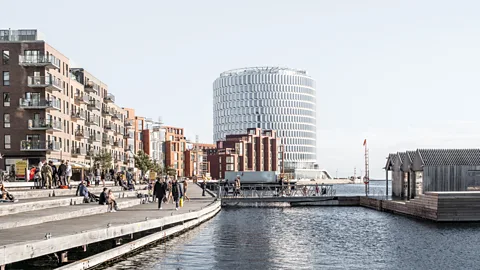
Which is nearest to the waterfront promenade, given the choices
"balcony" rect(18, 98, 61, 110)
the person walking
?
the person walking

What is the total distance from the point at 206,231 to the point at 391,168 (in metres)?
39.2

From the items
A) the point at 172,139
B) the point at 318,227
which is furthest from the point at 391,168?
the point at 172,139

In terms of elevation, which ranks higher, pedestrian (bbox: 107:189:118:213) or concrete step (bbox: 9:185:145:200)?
concrete step (bbox: 9:185:145:200)

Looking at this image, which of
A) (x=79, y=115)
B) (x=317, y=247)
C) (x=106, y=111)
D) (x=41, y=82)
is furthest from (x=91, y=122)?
(x=317, y=247)

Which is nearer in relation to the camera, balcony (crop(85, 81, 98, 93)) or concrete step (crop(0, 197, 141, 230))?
concrete step (crop(0, 197, 141, 230))

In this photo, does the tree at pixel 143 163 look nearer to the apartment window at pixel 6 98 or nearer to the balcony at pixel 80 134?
the balcony at pixel 80 134

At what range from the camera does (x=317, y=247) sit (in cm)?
3328

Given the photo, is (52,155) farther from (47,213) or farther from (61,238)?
(61,238)

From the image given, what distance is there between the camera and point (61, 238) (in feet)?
71.5

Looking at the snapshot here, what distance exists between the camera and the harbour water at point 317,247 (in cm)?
2677

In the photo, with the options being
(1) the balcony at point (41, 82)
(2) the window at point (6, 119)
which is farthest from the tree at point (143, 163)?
(2) the window at point (6, 119)

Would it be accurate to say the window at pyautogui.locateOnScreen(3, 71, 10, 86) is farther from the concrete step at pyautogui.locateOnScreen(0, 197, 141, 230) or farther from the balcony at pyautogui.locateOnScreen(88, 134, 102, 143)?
the concrete step at pyautogui.locateOnScreen(0, 197, 141, 230)

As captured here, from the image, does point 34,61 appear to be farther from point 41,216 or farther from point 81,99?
point 41,216

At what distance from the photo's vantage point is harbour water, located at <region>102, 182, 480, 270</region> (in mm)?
26766
